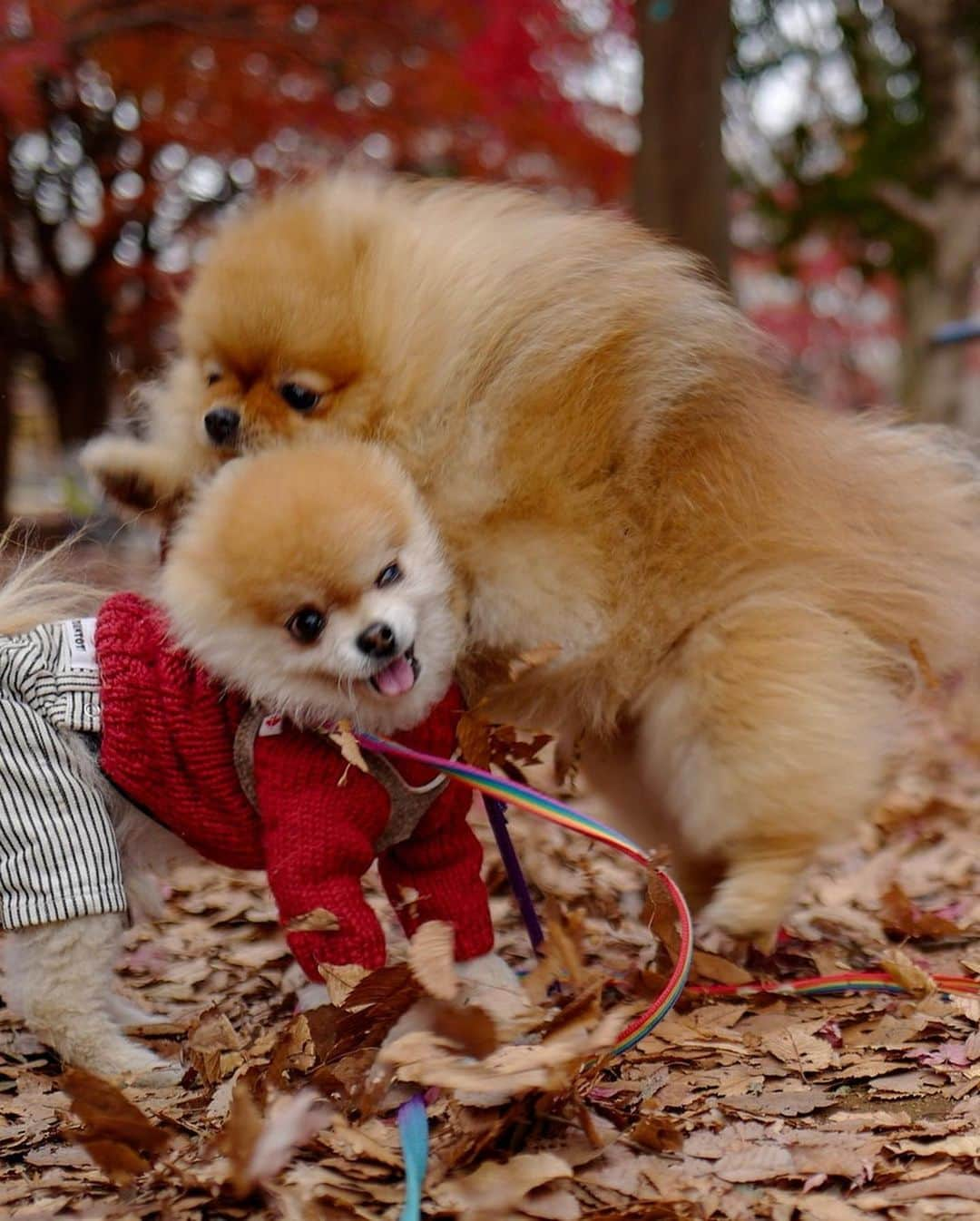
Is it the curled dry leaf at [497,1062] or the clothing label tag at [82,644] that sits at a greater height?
the clothing label tag at [82,644]

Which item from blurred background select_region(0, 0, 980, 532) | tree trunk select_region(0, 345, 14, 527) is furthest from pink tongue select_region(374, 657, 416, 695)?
tree trunk select_region(0, 345, 14, 527)

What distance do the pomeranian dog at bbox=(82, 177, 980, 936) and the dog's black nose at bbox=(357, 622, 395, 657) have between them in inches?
11.4

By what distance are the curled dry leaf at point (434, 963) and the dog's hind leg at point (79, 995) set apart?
72cm

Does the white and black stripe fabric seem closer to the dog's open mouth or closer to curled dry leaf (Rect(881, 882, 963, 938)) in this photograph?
the dog's open mouth

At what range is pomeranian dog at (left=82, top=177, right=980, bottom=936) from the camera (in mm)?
2387

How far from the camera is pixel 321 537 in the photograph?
218 cm

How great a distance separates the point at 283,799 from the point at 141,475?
791 millimetres

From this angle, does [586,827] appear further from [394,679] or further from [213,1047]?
[213,1047]

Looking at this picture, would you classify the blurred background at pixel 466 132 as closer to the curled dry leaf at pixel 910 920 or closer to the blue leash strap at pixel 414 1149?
the curled dry leaf at pixel 910 920

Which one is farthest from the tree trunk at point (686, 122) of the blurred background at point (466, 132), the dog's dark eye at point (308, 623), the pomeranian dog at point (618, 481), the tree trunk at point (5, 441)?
the tree trunk at point (5, 441)

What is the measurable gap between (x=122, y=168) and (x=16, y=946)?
27.1 feet

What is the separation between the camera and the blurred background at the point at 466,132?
660 centimetres

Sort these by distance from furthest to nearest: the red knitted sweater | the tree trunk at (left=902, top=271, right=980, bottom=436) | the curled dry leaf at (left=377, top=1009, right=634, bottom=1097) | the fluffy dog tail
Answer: the tree trunk at (left=902, top=271, right=980, bottom=436)
the fluffy dog tail
the red knitted sweater
the curled dry leaf at (left=377, top=1009, right=634, bottom=1097)

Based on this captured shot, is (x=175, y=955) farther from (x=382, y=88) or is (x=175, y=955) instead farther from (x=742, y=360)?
(x=382, y=88)
